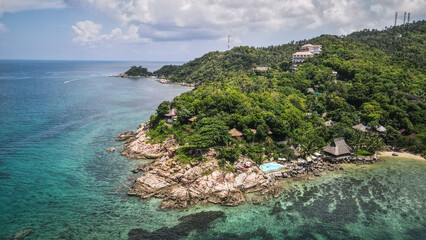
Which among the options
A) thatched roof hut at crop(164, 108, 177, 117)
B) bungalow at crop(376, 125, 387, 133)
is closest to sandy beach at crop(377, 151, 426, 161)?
bungalow at crop(376, 125, 387, 133)

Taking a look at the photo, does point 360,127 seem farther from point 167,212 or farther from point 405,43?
point 405,43

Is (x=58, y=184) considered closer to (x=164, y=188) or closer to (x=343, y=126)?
(x=164, y=188)

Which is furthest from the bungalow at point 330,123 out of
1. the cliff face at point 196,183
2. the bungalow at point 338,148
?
the cliff face at point 196,183

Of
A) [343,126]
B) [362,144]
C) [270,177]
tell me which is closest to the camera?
[270,177]

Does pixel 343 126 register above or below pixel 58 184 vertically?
above

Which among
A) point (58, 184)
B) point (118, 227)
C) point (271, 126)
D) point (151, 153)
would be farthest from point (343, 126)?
point (58, 184)

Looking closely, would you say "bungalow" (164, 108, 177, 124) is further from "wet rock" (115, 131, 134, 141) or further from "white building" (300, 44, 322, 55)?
"white building" (300, 44, 322, 55)

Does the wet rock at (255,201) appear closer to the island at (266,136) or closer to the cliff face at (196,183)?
the island at (266,136)

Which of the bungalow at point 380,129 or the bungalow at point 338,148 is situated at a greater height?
the bungalow at point 380,129
